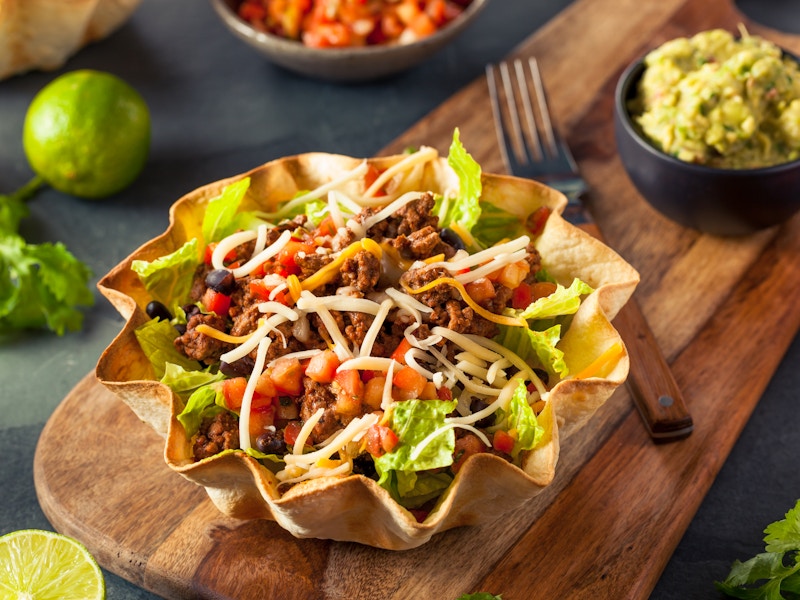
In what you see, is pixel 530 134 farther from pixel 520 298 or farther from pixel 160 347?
pixel 160 347

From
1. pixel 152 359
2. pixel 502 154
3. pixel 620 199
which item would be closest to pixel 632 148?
pixel 620 199

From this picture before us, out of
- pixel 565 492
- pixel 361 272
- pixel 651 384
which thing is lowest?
pixel 565 492

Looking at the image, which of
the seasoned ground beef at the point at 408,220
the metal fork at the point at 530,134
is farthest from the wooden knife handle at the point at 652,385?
the seasoned ground beef at the point at 408,220

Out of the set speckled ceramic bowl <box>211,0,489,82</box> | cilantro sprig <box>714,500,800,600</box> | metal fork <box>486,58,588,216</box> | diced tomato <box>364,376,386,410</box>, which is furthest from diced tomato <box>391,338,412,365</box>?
speckled ceramic bowl <box>211,0,489,82</box>

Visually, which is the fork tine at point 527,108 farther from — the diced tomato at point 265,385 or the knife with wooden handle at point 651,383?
the diced tomato at point 265,385

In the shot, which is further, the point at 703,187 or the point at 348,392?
the point at 703,187

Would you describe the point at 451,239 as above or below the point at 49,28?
above

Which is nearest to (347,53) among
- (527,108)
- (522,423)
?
(527,108)

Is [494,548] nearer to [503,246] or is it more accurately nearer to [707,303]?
[503,246]
